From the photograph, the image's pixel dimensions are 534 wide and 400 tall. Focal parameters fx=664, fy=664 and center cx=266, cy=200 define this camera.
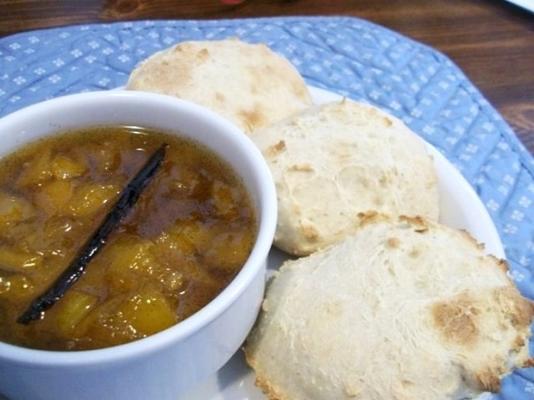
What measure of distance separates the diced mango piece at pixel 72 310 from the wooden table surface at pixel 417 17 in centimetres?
189

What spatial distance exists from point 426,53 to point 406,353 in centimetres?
171

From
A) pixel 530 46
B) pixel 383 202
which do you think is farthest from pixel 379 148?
pixel 530 46

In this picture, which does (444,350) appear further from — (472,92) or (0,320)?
(472,92)

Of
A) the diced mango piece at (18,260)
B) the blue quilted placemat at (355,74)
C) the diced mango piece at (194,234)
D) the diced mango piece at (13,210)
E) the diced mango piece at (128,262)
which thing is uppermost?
the diced mango piece at (194,234)

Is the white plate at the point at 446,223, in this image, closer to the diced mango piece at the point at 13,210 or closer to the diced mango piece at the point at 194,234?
the diced mango piece at the point at 194,234

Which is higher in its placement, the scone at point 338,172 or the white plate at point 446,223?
the scone at point 338,172

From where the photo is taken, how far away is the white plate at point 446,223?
4.48 feet

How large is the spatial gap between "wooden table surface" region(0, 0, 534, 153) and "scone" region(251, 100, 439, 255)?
1.18 meters

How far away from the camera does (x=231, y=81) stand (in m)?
1.72

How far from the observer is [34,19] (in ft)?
9.12

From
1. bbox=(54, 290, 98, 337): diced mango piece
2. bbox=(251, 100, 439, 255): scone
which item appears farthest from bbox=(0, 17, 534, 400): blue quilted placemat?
bbox=(54, 290, 98, 337): diced mango piece

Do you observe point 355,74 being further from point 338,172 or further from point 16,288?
point 16,288

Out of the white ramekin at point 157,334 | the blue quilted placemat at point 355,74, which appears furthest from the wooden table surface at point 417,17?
the white ramekin at point 157,334

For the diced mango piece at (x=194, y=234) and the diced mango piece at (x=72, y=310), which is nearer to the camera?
the diced mango piece at (x=72, y=310)
